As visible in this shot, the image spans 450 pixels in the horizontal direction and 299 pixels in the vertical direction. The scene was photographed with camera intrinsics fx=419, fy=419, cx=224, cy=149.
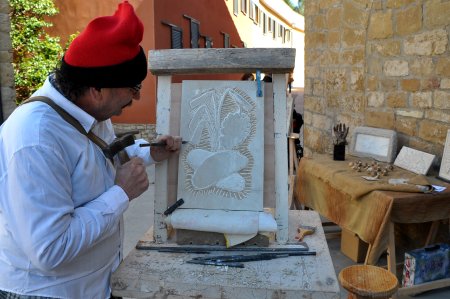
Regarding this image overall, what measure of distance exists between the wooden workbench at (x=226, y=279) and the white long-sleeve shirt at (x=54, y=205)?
0.10 metres

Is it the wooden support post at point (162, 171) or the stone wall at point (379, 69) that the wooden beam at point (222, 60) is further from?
the stone wall at point (379, 69)

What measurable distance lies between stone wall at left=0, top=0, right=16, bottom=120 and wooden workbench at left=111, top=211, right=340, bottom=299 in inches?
154

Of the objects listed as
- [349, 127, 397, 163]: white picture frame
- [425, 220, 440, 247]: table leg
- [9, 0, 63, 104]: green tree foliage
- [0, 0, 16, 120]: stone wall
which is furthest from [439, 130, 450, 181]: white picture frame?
[9, 0, 63, 104]: green tree foliage

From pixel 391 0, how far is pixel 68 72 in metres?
3.11

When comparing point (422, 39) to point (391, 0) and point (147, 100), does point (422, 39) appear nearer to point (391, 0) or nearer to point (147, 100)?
point (391, 0)

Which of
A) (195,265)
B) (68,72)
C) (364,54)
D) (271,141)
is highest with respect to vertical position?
(364,54)

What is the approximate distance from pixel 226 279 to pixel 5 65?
14.0ft

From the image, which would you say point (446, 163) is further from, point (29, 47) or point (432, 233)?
point (29, 47)

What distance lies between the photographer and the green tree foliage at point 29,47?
680 centimetres

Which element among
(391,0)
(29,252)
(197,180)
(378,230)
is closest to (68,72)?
(29,252)

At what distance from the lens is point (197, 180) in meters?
1.54

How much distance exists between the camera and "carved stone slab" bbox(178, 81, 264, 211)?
1.51 metres

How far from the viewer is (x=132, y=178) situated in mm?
1260

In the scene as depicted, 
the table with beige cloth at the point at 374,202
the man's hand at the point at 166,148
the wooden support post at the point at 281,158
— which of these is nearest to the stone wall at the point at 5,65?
the table with beige cloth at the point at 374,202
